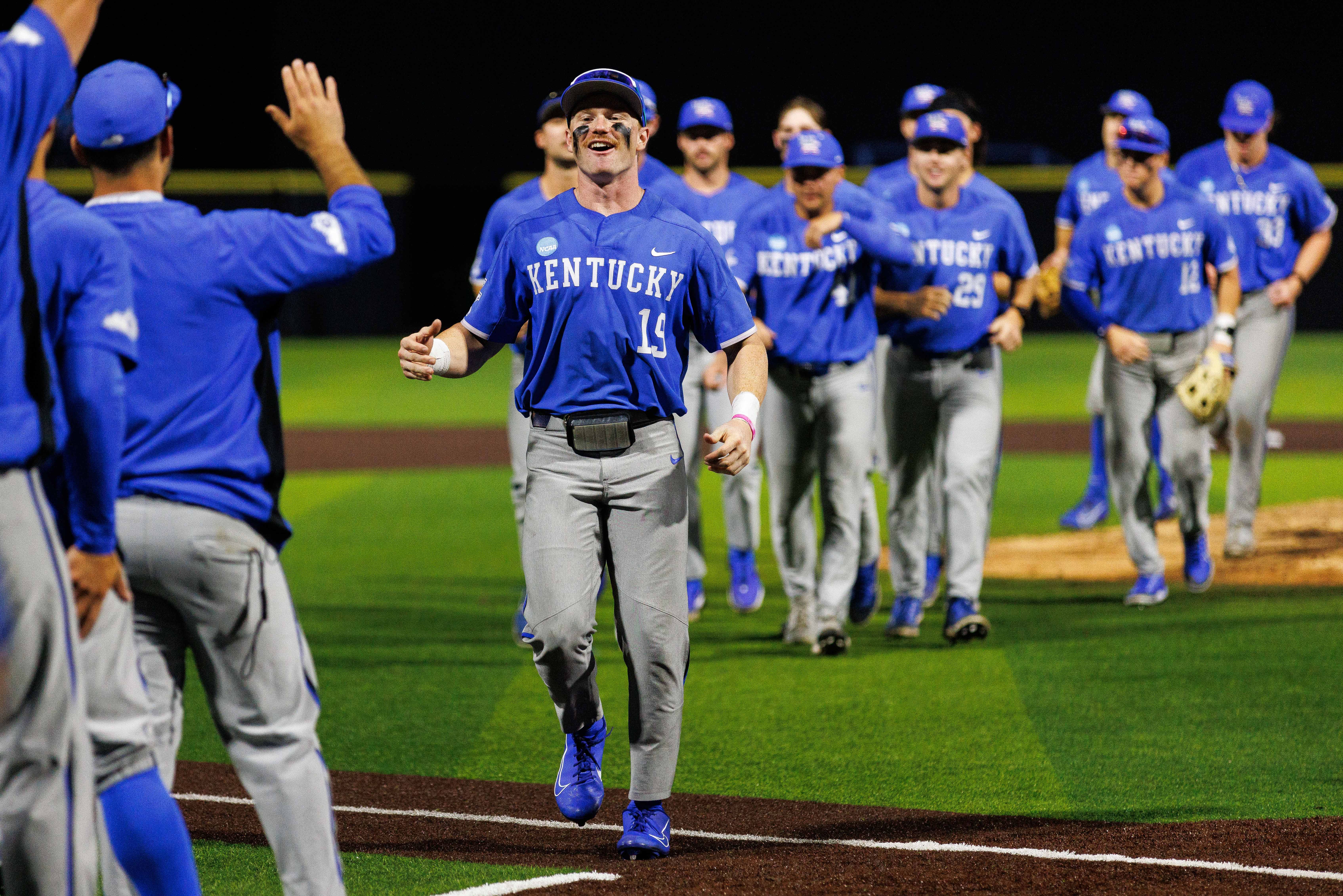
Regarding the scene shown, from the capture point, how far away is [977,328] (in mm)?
8109

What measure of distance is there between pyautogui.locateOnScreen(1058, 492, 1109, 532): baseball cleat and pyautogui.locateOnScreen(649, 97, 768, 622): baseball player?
3.34 m

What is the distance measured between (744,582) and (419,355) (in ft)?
15.4

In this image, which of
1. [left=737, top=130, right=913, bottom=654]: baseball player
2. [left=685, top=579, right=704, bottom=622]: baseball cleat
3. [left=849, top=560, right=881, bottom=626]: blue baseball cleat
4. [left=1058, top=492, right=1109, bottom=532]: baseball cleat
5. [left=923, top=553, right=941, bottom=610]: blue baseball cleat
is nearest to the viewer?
[left=737, top=130, right=913, bottom=654]: baseball player

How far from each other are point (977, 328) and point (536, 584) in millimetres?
3784

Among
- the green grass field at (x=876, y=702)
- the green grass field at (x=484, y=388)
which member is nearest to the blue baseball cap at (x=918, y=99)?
the green grass field at (x=876, y=702)

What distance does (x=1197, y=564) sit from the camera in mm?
9531

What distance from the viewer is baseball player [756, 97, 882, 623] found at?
27.5ft

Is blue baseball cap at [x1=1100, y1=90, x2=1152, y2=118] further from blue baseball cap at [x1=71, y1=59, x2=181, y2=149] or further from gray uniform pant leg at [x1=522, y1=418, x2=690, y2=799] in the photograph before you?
blue baseball cap at [x1=71, y1=59, x2=181, y2=149]

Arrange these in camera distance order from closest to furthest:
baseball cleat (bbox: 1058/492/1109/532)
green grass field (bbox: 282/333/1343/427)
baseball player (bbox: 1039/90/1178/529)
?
baseball player (bbox: 1039/90/1178/529), baseball cleat (bbox: 1058/492/1109/532), green grass field (bbox: 282/333/1343/427)

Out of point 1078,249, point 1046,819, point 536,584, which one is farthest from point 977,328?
point 536,584

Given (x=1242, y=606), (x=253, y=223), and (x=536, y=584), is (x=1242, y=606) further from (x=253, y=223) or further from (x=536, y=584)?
(x=253, y=223)

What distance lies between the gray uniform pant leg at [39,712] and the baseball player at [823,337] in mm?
4889

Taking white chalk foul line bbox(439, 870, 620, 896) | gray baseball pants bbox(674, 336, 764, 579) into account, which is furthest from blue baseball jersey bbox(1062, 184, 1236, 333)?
white chalk foul line bbox(439, 870, 620, 896)

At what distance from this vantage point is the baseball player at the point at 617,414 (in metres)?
4.90
